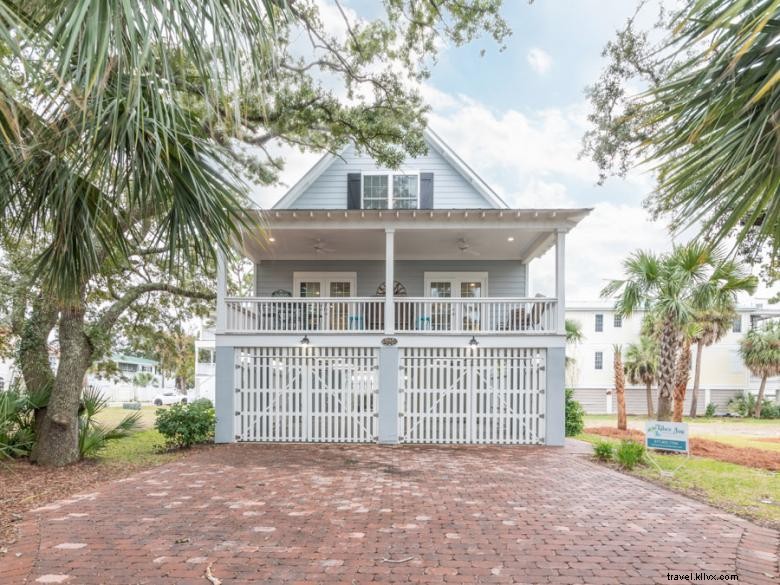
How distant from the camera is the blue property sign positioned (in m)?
8.94

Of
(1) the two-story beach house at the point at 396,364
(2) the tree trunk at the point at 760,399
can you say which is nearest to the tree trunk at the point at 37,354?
(1) the two-story beach house at the point at 396,364

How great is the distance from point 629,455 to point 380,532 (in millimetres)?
5473

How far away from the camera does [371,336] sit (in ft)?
35.2

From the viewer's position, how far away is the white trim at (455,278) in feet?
45.1

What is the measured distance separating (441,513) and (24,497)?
5.43m

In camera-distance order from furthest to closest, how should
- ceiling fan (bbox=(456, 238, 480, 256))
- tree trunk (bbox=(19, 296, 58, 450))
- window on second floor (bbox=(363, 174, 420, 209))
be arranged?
window on second floor (bbox=(363, 174, 420, 209)) → ceiling fan (bbox=(456, 238, 480, 256)) → tree trunk (bbox=(19, 296, 58, 450))

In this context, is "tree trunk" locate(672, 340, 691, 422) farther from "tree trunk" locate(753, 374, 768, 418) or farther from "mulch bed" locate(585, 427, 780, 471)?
"tree trunk" locate(753, 374, 768, 418)

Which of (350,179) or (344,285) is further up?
(350,179)

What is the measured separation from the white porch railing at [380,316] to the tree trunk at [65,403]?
3.09 m

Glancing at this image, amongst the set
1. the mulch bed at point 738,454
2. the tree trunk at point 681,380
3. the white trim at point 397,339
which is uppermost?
the white trim at point 397,339

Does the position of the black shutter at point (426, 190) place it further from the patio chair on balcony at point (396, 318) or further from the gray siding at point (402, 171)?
the patio chair on balcony at point (396, 318)

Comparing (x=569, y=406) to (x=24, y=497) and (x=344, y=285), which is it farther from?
(x=24, y=497)

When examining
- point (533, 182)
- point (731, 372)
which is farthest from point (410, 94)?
point (731, 372)

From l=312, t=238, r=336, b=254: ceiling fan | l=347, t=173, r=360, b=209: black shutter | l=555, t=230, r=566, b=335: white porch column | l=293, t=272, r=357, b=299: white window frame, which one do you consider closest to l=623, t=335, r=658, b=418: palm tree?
l=555, t=230, r=566, b=335: white porch column
